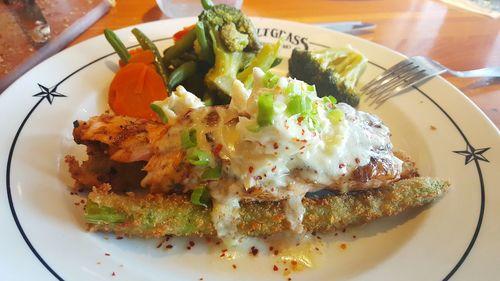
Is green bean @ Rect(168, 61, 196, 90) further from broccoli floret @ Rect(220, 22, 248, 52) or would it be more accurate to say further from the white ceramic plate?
the white ceramic plate

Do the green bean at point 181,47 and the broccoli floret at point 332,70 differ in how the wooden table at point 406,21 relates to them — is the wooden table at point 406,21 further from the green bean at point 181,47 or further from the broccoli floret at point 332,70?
the green bean at point 181,47

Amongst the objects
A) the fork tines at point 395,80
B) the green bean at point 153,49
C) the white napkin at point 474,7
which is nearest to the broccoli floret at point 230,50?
the green bean at point 153,49

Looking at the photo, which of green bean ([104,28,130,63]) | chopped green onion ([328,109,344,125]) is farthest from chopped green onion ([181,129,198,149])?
green bean ([104,28,130,63])

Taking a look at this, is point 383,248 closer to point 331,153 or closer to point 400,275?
point 400,275

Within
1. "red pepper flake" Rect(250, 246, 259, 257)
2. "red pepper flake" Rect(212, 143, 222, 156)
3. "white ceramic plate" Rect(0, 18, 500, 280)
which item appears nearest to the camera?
"white ceramic plate" Rect(0, 18, 500, 280)

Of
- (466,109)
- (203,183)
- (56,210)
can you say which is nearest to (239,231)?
(203,183)
